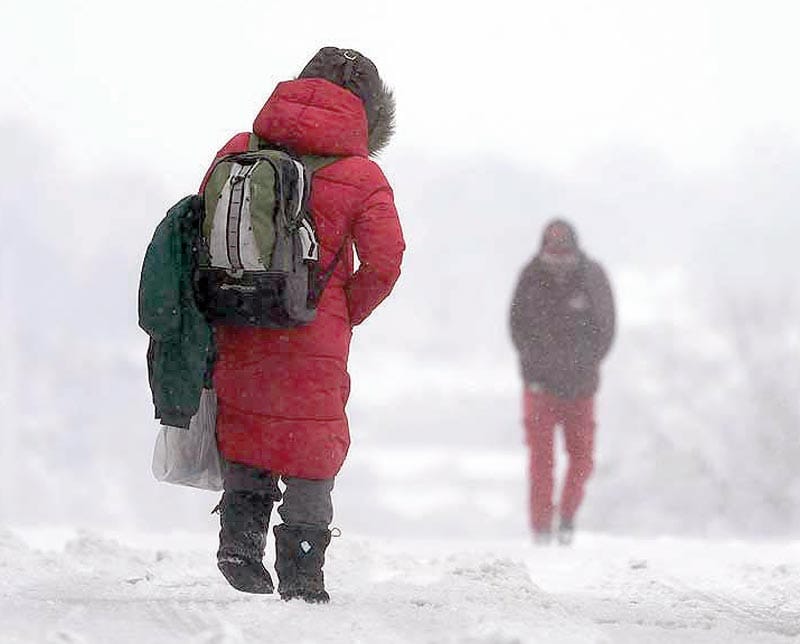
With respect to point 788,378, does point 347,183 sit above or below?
above

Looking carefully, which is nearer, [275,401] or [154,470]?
[275,401]

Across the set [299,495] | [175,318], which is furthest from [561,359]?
[175,318]

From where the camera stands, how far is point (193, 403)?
12.4ft

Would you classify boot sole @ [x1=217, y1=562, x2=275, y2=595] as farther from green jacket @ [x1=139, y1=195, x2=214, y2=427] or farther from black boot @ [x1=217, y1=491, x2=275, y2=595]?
green jacket @ [x1=139, y1=195, x2=214, y2=427]

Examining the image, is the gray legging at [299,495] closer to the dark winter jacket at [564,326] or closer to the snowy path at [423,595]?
the snowy path at [423,595]

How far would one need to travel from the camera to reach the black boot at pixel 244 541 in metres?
3.92

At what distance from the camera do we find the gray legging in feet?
12.6

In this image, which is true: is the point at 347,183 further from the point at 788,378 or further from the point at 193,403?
the point at 788,378

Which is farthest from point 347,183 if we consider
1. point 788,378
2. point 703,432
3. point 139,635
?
point 788,378

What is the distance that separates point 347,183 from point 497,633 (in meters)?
1.56

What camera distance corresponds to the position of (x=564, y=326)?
25.4 feet

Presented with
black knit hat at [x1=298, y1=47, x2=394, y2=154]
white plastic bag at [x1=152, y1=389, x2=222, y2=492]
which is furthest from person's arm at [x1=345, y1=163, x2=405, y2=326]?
white plastic bag at [x1=152, y1=389, x2=222, y2=492]

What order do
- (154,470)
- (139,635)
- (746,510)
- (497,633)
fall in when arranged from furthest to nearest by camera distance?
1. (746,510)
2. (154,470)
3. (139,635)
4. (497,633)

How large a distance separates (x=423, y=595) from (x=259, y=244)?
49.9 inches
